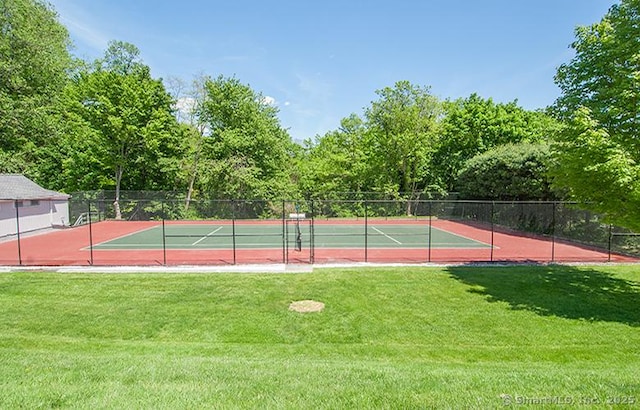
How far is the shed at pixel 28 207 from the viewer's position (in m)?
21.3

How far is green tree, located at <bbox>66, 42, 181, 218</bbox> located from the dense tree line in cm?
11

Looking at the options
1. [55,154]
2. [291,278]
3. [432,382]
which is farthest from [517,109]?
[55,154]

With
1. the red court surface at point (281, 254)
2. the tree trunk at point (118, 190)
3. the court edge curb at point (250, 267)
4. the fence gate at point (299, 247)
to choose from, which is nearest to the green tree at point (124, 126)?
the tree trunk at point (118, 190)

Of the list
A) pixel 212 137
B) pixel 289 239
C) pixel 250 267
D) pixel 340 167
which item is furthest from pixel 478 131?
pixel 250 267

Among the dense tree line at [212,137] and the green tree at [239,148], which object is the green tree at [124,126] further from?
the green tree at [239,148]

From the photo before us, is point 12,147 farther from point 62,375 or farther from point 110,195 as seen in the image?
point 62,375

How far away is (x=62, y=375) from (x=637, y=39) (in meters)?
13.5

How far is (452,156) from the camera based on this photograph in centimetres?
3712

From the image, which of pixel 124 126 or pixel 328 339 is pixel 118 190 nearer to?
pixel 124 126

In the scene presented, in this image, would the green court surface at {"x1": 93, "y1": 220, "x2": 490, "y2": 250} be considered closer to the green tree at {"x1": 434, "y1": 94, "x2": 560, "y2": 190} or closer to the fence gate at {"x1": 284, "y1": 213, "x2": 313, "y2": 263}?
the fence gate at {"x1": 284, "y1": 213, "x2": 313, "y2": 263}

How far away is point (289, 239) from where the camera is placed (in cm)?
2162

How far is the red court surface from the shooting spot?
14508 mm

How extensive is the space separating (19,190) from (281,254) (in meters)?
19.6

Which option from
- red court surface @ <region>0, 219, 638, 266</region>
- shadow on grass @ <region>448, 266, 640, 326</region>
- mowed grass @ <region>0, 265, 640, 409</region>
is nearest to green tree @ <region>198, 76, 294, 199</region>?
red court surface @ <region>0, 219, 638, 266</region>
